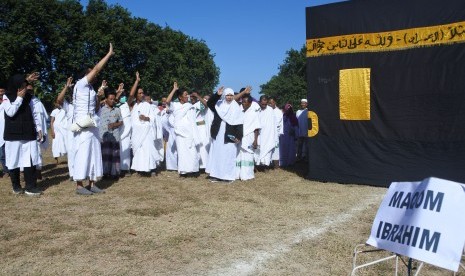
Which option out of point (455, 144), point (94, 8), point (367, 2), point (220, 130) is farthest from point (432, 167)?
point (94, 8)

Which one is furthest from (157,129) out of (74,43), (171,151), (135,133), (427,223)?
(74,43)

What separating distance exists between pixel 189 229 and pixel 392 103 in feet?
14.3

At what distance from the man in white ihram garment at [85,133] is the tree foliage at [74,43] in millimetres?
23566

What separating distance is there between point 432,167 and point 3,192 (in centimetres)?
725

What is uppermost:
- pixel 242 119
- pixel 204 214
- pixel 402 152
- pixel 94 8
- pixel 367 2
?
pixel 94 8

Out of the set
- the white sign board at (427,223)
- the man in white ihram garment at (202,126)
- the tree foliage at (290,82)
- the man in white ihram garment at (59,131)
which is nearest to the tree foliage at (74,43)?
the tree foliage at (290,82)

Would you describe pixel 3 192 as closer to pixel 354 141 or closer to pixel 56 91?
pixel 354 141

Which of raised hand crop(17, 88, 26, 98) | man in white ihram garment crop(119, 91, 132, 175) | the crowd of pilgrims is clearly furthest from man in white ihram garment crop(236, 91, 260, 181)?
raised hand crop(17, 88, 26, 98)

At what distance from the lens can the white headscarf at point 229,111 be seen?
27.7 feet

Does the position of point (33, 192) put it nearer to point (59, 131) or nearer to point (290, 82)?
point (59, 131)

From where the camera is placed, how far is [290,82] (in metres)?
54.0

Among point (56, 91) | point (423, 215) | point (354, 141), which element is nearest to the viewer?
point (423, 215)

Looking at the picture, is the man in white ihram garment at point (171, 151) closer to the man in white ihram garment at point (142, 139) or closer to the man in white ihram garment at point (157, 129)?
the man in white ihram garment at point (157, 129)

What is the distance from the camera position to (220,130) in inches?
336
